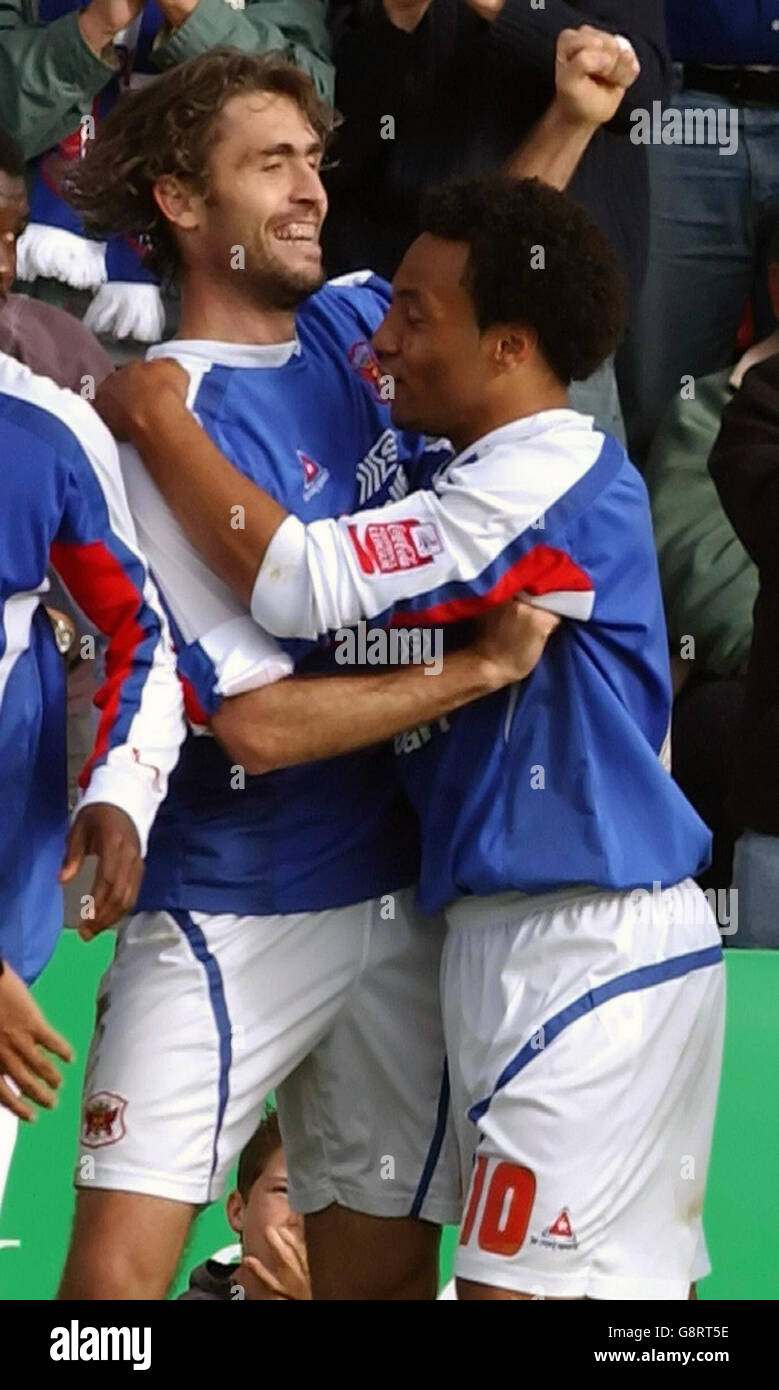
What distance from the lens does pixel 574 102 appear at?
13.3 feet

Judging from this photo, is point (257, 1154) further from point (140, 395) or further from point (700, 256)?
point (700, 256)

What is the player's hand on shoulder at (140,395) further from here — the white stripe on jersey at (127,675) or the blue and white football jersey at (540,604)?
the blue and white football jersey at (540,604)

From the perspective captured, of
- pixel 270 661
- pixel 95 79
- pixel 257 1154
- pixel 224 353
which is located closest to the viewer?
pixel 270 661

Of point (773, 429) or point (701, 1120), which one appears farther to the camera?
point (773, 429)

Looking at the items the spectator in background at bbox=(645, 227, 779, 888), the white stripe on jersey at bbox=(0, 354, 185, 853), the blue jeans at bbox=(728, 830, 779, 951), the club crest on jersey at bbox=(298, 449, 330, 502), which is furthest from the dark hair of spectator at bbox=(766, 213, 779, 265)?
the white stripe on jersey at bbox=(0, 354, 185, 853)

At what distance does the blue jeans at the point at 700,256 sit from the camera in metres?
4.52

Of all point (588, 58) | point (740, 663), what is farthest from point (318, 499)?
point (740, 663)

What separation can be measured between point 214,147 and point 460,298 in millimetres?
367

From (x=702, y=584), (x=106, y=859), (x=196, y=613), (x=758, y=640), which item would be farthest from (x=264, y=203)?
(x=702, y=584)

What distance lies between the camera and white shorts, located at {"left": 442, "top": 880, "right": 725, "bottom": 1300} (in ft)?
8.77

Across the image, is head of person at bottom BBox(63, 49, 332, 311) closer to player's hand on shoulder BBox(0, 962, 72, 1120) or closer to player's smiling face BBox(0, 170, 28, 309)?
player's smiling face BBox(0, 170, 28, 309)

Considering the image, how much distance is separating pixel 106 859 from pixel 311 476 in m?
0.54
